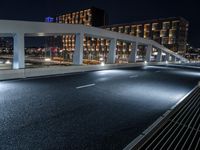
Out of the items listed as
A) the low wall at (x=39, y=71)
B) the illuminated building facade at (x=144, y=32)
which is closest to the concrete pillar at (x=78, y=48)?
the low wall at (x=39, y=71)

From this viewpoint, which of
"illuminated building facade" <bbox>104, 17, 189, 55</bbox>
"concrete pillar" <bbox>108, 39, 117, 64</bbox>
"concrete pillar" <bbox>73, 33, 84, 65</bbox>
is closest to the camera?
"concrete pillar" <bbox>73, 33, 84, 65</bbox>

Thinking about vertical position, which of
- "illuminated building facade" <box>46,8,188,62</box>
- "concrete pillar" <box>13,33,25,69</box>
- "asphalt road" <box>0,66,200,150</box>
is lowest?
"asphalt road" <box>0,66,200,150</box>

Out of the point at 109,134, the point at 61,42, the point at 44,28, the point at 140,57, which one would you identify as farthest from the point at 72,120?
the point at 61,42

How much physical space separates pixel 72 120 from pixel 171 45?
125887 millimetres

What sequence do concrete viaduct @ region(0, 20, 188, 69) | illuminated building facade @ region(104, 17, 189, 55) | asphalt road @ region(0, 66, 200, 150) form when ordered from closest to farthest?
asphalt road @ region(0, 66, 200, 150) < concrete viaduct @ region(0, 20, 188, 69) < illuminated building facade @ region(104, 17, 189, 55)

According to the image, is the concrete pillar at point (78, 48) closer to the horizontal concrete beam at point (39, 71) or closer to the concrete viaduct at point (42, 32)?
the concrete viaduct at point (42, 32)

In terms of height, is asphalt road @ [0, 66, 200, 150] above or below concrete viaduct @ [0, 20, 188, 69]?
below

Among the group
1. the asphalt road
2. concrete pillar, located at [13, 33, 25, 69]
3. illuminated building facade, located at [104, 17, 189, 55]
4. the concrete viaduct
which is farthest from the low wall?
illuminated building facade, located at [104, 17, 189, 55]

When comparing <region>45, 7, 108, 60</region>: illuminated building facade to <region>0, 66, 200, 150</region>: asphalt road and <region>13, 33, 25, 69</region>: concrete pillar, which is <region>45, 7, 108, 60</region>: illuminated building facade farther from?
<region>0, 66, 200, 150</region>: asphalt road

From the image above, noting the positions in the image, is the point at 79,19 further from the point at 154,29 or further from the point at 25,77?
the point at 25,77

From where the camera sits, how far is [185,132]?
16.5ft

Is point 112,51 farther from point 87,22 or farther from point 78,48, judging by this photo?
point 87,22

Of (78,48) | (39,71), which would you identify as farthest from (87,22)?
(39,71)

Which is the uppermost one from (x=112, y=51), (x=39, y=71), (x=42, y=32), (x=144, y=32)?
(x=144, y=32)
